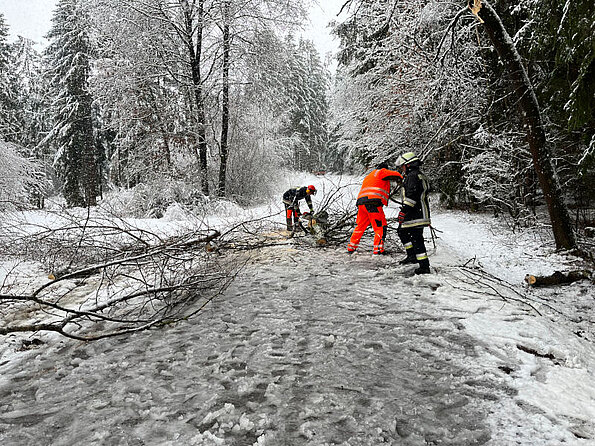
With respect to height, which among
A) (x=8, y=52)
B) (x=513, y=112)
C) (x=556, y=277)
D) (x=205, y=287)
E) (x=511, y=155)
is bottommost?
(x=556, y=277)

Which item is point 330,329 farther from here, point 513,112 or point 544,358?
point 513,112

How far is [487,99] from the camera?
32.0 feet

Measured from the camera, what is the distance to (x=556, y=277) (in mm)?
5180

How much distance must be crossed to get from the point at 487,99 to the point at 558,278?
647 cm

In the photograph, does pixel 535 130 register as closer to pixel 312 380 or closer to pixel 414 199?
pixel 414 199

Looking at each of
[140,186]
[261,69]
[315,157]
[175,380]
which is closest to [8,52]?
[140,186]

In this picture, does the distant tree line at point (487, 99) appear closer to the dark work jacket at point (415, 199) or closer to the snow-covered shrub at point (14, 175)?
the dark work jacket at point (415, 199)

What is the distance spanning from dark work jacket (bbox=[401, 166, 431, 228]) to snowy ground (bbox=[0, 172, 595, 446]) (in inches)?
47.4

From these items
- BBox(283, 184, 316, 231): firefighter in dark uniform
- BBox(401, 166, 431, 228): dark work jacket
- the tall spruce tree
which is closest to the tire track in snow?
BBox(401, 166, 431, 228): dark work jacket

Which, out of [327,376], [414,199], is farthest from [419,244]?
[327,376]

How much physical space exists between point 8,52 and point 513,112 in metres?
22.5

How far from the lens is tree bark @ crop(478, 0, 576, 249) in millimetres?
6246

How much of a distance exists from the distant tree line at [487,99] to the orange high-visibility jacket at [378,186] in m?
1.65

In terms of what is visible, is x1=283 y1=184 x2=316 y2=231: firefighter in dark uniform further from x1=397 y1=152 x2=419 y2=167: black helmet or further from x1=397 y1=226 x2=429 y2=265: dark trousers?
x1=397 y1=226 x2=429 y2=265: dark trousers
